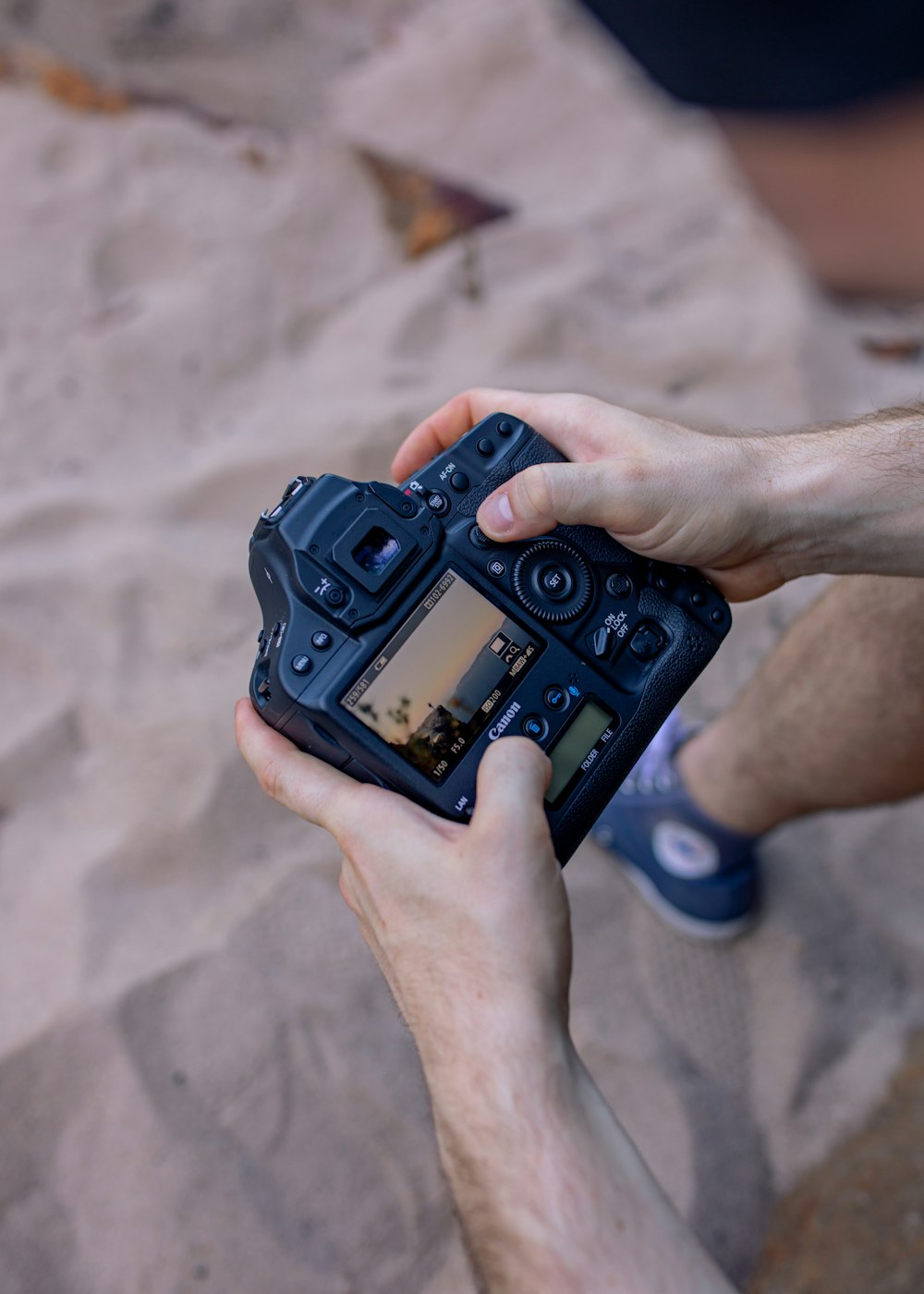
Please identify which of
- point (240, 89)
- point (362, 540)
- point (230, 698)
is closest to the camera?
point (362, 540)

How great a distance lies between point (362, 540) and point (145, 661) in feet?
3.22

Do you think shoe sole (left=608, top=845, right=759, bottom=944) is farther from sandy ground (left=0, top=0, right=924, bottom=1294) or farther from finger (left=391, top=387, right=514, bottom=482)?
finger (left=391, top=387, right=514, bottom=482)

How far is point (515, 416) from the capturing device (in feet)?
5.12

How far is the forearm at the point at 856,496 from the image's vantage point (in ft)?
4.91

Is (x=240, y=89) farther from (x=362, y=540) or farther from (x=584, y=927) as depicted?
(x=584, y=927)

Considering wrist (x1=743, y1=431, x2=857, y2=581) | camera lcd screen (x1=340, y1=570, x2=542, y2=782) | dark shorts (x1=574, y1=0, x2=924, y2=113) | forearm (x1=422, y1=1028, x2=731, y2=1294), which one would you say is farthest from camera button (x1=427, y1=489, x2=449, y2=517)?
dark shorts (x1=574, y1=0, x2=924, y2=113)

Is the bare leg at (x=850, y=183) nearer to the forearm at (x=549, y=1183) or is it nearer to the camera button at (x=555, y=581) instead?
the camera button at (x=555, y=581)

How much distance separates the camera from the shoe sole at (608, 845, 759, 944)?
1.93m

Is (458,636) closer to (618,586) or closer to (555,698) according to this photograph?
(555,698)

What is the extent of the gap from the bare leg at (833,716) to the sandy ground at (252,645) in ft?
1.01

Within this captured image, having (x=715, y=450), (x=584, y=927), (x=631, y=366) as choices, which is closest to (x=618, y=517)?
(x=715, y=450)

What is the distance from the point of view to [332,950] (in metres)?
1.83

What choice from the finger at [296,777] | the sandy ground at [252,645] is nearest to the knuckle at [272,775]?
the finger at [296,777]

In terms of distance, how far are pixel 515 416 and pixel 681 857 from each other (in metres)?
0.92
